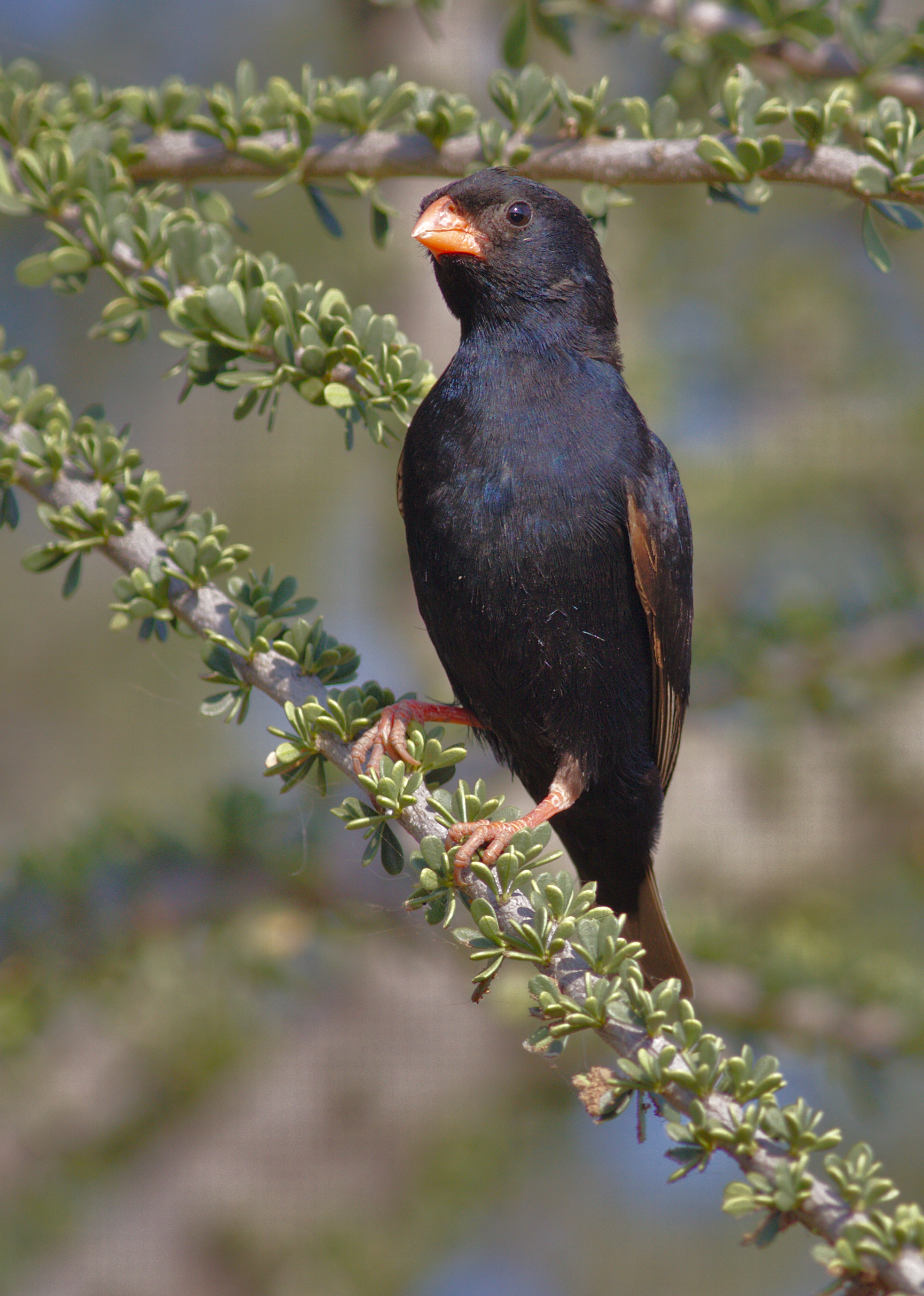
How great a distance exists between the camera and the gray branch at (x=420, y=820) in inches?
55.5

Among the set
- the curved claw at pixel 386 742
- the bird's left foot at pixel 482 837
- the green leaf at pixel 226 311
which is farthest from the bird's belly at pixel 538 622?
the green leaf at pixel 226 311

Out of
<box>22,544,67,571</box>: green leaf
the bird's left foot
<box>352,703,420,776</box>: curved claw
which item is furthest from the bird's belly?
<box>22,544,67,571</box>: green leaf

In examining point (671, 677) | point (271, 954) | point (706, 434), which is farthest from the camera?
point (706, 434)

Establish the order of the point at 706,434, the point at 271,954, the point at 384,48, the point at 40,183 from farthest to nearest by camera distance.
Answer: the point at 706,434 → the point at 384,48 → the point at 271,954 → the point at 40,183

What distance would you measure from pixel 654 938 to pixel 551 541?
111cm

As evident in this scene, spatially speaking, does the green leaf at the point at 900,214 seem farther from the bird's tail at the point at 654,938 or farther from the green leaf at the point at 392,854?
the bird's tail at the point at 654,938

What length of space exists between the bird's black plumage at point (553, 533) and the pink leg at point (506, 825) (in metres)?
0.02

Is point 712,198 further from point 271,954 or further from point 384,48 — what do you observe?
point 384,48

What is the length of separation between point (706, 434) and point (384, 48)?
78.9 inches

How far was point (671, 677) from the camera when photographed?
2797 millimetres

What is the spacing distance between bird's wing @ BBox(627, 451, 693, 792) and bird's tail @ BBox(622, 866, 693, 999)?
1.11 feet

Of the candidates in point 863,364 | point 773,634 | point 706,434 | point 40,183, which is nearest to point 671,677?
point 773,634

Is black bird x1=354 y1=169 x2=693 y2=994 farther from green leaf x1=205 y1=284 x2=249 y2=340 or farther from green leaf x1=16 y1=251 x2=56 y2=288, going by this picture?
green leaf x1=16 y1=251 x2=56 y2=288

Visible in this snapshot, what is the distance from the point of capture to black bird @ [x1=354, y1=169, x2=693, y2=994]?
2436 mm
